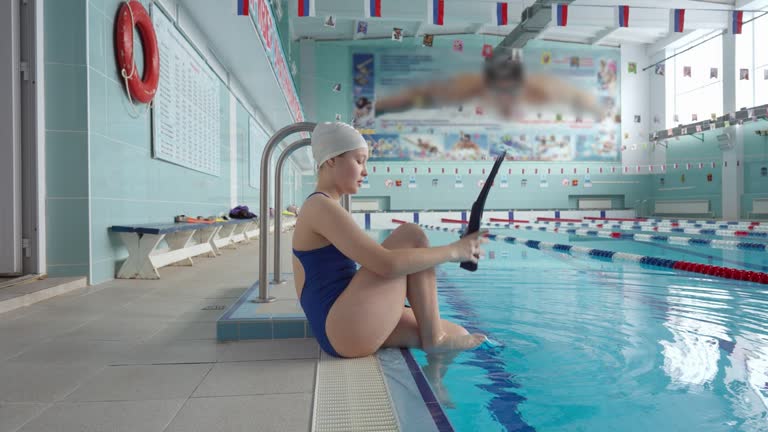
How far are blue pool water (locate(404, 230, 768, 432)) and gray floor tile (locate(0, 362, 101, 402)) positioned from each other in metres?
1.10

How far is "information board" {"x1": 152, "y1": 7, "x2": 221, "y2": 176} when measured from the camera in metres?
4.81

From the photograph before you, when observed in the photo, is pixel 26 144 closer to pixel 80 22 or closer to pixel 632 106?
pixel 80 22

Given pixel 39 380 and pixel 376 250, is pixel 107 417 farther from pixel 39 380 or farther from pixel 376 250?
pixel 376 250

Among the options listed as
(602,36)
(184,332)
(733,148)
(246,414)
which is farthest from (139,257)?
(602,36)

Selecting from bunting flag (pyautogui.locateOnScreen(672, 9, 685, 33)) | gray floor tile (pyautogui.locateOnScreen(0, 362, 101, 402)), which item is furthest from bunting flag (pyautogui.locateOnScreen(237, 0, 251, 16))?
bunting flag (pyautogui.locateOnScreen(672, 9, 685, 33))

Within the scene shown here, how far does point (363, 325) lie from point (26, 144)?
2952mm

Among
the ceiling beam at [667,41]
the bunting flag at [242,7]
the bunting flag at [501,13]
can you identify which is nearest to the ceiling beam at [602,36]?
the ceiling beam at [667,41]

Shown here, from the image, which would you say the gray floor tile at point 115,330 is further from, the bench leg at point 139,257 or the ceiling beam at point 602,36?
the ceiling beam at point 602,36

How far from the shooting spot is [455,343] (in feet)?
6.21

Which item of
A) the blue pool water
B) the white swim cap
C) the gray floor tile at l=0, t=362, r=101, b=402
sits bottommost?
the blue pool water

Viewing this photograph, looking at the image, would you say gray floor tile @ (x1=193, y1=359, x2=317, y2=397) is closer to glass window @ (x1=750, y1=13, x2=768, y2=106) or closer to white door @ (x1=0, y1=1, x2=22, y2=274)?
white door @ (x1=0, y1=1, x2=22, y2=274)

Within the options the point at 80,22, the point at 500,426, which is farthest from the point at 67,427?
the point at 80,22

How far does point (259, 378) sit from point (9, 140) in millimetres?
2784

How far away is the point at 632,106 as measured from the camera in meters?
19.7
